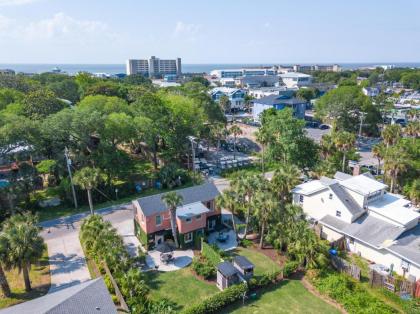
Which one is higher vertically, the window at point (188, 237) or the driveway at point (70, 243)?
the window at point (188, 237)

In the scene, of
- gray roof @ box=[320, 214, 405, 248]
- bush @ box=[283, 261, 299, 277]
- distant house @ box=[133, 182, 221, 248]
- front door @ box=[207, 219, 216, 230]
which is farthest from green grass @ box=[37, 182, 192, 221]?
gray roof @ box=[320, 214, 405, 248]

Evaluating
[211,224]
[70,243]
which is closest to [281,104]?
[211,224]

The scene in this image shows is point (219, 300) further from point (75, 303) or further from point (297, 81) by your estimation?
point (297, 81)

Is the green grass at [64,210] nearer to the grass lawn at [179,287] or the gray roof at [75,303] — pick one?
the grass lawn at [179,287]

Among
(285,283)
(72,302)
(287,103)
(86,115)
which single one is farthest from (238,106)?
(72,302)

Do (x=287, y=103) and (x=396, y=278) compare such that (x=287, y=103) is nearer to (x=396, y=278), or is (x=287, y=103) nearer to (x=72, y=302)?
(x=396, y=278)

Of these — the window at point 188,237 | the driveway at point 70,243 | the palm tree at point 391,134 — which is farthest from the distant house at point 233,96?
the window at point 188,237

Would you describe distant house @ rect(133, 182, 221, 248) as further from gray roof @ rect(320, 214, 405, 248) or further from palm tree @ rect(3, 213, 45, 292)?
gray roof @ rect(320, 214, 405, 248)
